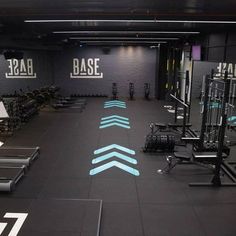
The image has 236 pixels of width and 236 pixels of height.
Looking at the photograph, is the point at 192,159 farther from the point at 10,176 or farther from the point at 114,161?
the point at 10,176

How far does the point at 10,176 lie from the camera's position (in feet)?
18.1

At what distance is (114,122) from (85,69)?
6.92 meters

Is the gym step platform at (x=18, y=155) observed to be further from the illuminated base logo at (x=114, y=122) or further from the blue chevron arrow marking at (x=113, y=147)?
the illuminated base logo at (x=114, y=122)

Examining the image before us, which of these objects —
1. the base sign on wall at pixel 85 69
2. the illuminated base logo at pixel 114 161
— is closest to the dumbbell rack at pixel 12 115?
the illuminated base logo at pixel 114 161

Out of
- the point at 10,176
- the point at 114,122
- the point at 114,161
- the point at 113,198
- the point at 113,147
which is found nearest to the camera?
the point at 113,198

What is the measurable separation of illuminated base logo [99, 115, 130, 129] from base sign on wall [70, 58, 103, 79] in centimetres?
576

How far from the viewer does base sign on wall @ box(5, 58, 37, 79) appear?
53.2ft

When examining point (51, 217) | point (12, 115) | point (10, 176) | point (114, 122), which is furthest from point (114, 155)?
point (12, 115)

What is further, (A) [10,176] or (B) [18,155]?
(B) [18,155]

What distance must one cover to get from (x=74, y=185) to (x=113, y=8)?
3.50 m

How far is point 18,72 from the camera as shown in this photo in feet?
53.6

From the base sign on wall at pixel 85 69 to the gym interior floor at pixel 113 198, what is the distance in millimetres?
8844

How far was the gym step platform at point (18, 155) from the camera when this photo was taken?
636 centimetres

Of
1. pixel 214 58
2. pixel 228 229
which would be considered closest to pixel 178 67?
pixel 214 58
